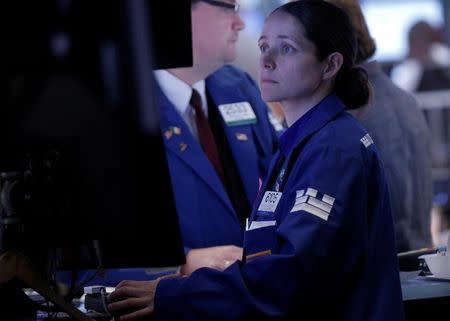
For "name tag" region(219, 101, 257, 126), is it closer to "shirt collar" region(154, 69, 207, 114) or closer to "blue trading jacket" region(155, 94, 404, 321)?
"shirt collar" region(154, 69, 207, 114)

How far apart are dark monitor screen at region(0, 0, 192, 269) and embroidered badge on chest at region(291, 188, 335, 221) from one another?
0.30m

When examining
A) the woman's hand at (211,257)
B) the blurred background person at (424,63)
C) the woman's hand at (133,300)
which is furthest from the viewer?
the blurred background person at (424,63)

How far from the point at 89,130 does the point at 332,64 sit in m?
0.77

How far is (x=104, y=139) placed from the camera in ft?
6.95

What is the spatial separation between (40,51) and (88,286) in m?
0.98

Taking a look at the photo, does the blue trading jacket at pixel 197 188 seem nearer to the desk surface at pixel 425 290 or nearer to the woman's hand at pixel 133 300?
the desk surface at pixel 425 290

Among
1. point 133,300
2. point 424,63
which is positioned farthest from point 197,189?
point 424,63

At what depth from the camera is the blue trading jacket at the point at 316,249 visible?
2340 millimetres

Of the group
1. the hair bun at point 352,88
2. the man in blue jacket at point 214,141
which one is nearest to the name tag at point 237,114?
the man in blue jacket at point 214,141

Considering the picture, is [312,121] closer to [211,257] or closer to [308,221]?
[308,221]

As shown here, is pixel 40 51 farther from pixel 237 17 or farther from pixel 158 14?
pixel 237 17

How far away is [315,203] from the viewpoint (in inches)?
92.5

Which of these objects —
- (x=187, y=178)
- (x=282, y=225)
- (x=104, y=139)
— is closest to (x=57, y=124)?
(x=104, y=139)

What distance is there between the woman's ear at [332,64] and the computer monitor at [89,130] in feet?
1.56
